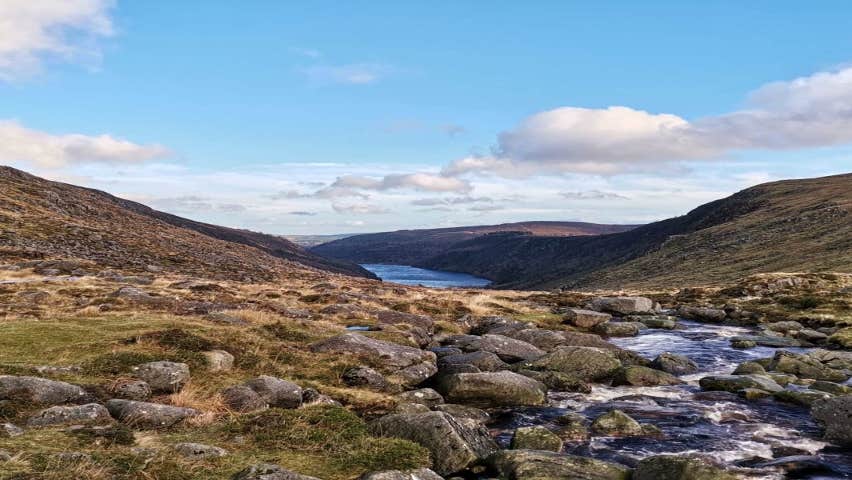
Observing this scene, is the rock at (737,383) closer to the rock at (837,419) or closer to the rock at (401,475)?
the rock at (837,419)

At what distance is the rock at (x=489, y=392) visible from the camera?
20.3 m

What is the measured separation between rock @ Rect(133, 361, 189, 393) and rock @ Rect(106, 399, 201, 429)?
8.24 feet

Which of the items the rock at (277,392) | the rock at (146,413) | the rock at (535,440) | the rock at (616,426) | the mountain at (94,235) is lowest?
the rock at (616,426)

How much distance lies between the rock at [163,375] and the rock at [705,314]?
1682 inches

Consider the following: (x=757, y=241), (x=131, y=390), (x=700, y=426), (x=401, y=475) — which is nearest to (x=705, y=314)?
(x=700, y=426)

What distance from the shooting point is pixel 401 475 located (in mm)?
10883

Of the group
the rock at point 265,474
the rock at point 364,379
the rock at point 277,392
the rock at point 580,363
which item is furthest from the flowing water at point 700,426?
the rock at point 265,474

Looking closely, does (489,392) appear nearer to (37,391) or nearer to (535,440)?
(535,440)

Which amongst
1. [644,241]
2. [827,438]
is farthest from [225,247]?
[644,241]

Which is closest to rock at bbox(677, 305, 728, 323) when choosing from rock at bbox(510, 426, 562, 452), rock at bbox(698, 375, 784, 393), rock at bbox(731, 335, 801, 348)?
rock at bbox(731, 335, 801, 348)

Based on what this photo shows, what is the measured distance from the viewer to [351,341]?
2506cm

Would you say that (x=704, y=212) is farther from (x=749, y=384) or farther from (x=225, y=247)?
(x=749, y=384)

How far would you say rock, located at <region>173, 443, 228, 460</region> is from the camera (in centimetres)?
1155

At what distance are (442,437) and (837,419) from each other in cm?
1250
